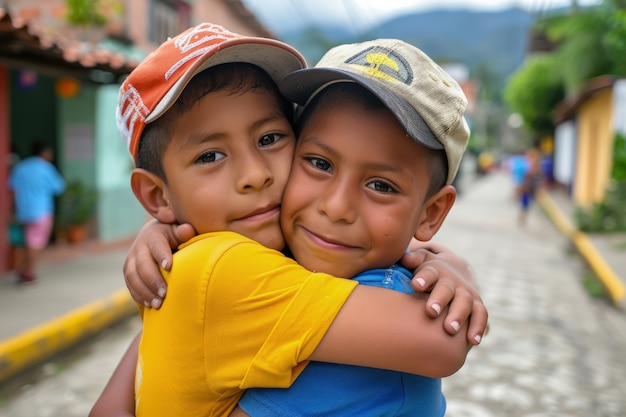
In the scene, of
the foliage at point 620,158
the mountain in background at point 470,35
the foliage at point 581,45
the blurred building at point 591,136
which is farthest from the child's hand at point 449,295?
the mountain in background at point 470,35

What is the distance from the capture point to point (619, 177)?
10094 millimetres

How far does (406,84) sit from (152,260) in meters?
0.64

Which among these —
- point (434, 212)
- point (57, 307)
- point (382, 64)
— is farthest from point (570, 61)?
point (382, 64)

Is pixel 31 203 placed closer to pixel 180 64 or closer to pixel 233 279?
pixel 180 64

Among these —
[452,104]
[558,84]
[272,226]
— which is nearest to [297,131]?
[272,226]

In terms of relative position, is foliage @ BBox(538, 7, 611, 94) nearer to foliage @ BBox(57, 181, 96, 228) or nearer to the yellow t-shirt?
foliage @ BBox(57, 181, 96, 228)

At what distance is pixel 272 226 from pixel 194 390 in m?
0.37

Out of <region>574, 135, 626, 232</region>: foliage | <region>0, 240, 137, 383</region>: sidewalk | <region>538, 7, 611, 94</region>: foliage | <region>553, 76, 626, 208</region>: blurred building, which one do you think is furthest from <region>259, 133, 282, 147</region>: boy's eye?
<region>538, 7, 611, 94</region>: foliage

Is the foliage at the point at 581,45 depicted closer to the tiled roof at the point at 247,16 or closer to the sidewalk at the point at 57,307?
the tiled roof at the point at 247,16

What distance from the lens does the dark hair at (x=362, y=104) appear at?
1205 mm

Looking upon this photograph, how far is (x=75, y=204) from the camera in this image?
357 inches

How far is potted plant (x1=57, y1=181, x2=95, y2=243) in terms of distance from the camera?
894 cm

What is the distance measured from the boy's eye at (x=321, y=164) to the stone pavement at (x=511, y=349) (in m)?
3.09

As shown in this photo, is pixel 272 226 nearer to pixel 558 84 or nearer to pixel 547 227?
pixel 547 227
